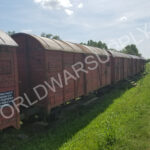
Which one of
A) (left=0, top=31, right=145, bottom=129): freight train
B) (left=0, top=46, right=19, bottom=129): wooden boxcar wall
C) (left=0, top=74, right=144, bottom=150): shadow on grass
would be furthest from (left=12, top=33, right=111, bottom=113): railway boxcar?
(left=0, top=46, right=19, bottom=129): wooden boxcar wall

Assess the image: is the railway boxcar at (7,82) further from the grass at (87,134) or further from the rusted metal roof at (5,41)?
the grass at (87,134)

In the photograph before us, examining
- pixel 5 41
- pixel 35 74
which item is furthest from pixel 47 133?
pixel 5 41

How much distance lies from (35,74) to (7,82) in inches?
68.2

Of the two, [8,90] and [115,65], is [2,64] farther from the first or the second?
[115,65]

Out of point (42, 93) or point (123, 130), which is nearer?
point (123, 130)

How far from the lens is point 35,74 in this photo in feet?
20.0

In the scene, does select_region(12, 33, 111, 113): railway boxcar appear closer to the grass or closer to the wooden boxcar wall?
the grass

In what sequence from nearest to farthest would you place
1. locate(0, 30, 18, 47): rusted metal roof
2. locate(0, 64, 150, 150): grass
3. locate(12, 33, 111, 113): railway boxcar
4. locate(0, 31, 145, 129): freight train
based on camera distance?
1. locate(0, 30, 18, 47): rusted metal roof
2. locate(0, 31, 145, 129): freight train
3. locate(0, 64, 150, 150): grass
4. locate(12, 33, 111, 113): railway boxcar

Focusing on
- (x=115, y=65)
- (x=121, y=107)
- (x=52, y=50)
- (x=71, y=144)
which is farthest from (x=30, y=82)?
(x=115, y=65)

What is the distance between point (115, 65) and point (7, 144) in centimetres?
1134

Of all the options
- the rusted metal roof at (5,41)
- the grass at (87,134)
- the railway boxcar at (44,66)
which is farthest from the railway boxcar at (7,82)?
the railway boxcar at (44,66)

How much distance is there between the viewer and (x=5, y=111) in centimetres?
437

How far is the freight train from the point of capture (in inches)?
173

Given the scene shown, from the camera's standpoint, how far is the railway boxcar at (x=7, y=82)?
4.24m
